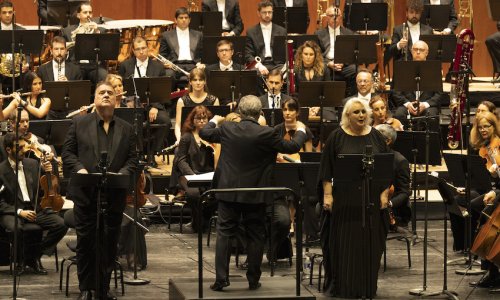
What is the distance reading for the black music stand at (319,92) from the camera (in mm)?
11305

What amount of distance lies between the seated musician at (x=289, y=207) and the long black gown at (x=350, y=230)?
836 millimetres

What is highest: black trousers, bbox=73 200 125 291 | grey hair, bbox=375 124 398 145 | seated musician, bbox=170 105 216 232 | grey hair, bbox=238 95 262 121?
grey hair, bbox=238 95 262 121

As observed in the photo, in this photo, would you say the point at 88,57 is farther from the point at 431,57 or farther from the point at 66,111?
the point at 431,57

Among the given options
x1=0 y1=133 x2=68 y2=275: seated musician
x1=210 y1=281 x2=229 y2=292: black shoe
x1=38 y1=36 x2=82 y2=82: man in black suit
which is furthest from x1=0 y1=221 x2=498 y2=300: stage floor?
x1=38 y1=36 x2=82 y2=82: man in black suit

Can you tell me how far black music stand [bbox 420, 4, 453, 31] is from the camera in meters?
14.0

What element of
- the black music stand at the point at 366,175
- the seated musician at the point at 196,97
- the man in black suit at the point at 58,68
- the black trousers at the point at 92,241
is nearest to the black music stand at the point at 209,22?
the man in black suit at the point at 58,68

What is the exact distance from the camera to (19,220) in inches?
365

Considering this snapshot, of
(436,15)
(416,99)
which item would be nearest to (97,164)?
(416,99)

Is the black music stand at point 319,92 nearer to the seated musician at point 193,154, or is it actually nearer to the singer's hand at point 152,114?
the seated musician at point 193,154

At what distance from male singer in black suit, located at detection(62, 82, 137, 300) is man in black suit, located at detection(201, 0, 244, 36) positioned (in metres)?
6.16

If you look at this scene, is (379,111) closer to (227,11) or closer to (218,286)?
(218,286)

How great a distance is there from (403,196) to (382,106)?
3.27 ft

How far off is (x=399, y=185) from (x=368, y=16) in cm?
381

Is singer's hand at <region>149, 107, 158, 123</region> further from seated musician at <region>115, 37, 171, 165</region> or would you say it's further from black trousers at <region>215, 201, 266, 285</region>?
black trousers at <region>215, 201, 266, 285</region>
